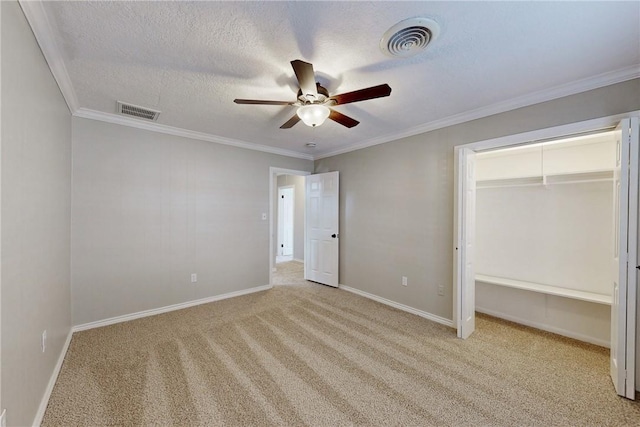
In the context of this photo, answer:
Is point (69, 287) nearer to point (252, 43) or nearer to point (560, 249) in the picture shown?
point (252, 43)

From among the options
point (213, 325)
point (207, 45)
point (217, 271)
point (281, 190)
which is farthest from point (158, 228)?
point (281, 190)

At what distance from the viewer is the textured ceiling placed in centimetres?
148

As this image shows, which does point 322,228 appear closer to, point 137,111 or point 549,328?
point 137,111

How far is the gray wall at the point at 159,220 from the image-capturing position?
2.91 metres

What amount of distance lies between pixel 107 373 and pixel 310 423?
1.74 meters

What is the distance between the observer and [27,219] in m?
1.52

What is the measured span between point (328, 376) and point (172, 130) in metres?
3.46

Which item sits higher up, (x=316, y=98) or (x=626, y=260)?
(x=316, y=98)

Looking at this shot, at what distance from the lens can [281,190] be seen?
7.71 metres

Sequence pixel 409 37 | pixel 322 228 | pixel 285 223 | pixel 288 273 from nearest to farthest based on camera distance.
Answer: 1. pixel 409 37
2. pixel 322 228
3. pixel 288 273
4. pixel 285 223

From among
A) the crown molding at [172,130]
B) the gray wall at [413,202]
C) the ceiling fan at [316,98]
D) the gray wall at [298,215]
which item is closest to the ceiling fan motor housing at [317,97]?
the ceiling fan at [316,98]

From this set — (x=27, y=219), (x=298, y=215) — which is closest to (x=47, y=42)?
(x=27, y=219)

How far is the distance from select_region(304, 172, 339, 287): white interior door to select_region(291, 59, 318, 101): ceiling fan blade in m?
2.68

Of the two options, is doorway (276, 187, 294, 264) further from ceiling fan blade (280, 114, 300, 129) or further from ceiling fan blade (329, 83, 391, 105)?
ceiling fan blade (329, 83, 391, 105)
